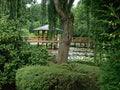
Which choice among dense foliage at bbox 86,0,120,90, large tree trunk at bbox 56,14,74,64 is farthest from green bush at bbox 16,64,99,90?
large tree trunk at bbox 56,14,74,64

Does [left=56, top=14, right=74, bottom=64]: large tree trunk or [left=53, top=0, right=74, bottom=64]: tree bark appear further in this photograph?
[left=56, top=14, right=74, bottom=64]: large tree trunk

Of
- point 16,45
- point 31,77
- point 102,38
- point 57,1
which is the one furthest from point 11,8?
point 102,38

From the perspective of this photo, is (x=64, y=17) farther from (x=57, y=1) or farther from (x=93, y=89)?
(x=93, y=89)

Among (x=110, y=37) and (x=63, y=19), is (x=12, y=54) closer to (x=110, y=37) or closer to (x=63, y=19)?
(x=63, y=19)

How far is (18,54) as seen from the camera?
7551mm

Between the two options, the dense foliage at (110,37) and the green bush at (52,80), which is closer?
the dense foliage at (110,37)

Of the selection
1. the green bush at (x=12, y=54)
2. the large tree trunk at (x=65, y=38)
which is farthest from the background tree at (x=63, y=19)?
the green bush at (x=12, y=54)

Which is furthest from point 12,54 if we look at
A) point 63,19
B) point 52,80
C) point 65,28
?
point 65,28

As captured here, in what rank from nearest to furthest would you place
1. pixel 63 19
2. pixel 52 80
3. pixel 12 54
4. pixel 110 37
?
1. pixel 110 37
2. pixel 52 80
3. pixel 12 54
4. pixel 63 19

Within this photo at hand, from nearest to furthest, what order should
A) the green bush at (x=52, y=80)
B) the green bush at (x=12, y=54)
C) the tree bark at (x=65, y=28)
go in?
1. the green bush at (x=52, y=80)
2. the green bush at (x=12, y=54)
3. the tree bark at (x=65, y=28)

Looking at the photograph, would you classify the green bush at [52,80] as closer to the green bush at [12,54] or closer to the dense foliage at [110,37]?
the green bush at [12,54]

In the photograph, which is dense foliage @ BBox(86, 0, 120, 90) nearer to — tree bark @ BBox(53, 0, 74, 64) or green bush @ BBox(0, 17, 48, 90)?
green bush @ BBox(0, 17, 48, 90)

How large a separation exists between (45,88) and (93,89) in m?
1.25

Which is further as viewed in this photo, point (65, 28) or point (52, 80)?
point (65, 28)
